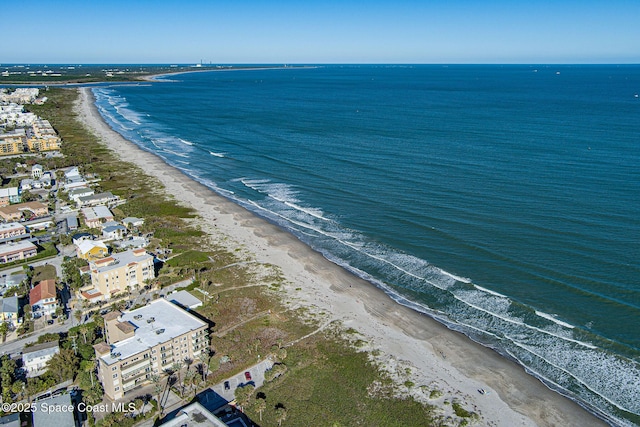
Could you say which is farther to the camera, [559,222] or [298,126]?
[298,126]

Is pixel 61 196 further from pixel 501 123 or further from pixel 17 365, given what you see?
pixel 501 123

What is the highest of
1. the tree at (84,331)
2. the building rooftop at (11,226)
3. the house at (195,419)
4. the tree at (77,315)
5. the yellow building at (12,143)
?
the yellow building at (12,143)

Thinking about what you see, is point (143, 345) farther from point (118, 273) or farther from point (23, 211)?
point (23, 211)

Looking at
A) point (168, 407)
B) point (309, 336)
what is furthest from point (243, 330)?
point (168, 407)

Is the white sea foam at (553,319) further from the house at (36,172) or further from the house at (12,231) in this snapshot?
the house at (36,172)

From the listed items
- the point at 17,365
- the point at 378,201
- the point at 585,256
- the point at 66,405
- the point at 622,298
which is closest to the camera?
the point at 66,405

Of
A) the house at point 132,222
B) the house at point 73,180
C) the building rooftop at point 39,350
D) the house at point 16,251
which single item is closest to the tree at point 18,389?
the building rooftop at point 39,350

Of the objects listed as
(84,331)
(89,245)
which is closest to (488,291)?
(84,331)
